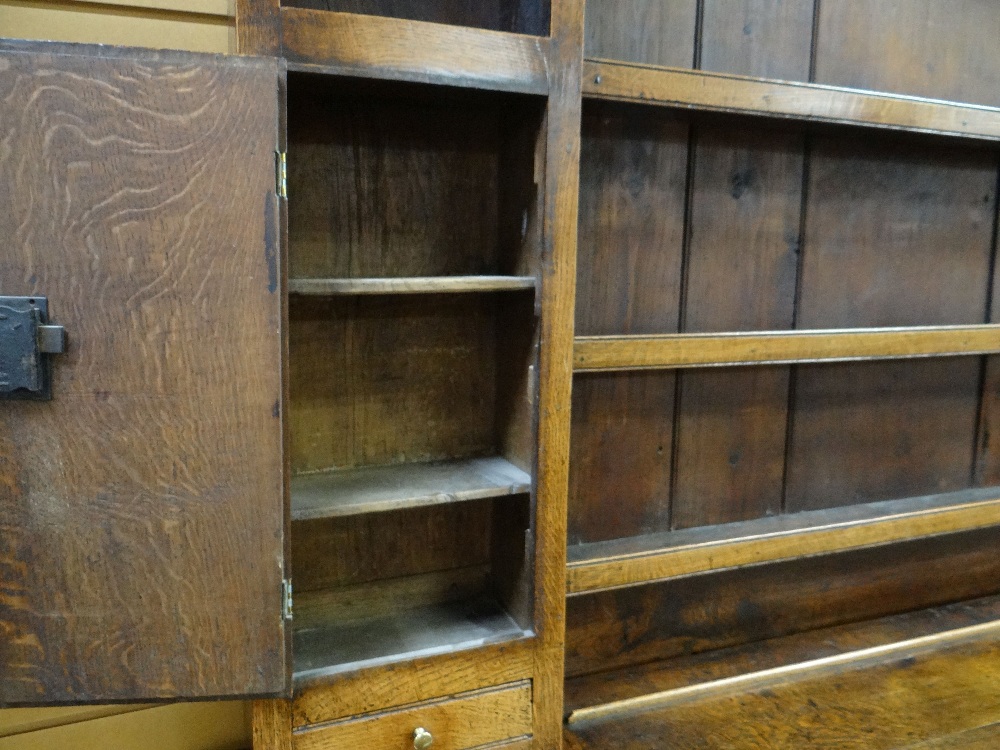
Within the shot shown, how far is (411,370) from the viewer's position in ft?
5.40

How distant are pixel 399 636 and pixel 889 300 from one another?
4.87ft

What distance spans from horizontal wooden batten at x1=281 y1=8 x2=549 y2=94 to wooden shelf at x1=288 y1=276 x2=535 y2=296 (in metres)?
0.31

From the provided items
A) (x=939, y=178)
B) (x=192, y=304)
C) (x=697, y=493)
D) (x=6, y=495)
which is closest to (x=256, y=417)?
(x=192, y=304)

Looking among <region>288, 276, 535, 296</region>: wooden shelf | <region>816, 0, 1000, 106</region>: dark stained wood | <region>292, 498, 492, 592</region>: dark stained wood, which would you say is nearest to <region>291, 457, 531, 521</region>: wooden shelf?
<region>292, 498, 492, 592</region>: dark stained wood

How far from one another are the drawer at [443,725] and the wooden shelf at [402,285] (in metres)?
0.71

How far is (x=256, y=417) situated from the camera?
3.86ft

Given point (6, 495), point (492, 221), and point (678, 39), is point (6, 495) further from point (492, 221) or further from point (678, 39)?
point (678, 39)

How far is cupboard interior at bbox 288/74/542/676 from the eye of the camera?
4.87 feet

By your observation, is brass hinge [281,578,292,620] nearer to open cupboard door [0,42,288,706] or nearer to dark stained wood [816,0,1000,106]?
open cupboard door [0,42,288,706]

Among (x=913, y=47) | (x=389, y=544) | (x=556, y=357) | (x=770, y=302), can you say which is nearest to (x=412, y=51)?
(x=556, y=357)

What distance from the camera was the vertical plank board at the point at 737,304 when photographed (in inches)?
73.2

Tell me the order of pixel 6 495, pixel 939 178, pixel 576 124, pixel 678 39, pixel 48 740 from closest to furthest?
1. pixel 6 495
2. pixel 576 124
3. pixel 48 740
4. pixel 678 39
5. pixel 939 178

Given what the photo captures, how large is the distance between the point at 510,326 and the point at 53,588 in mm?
886

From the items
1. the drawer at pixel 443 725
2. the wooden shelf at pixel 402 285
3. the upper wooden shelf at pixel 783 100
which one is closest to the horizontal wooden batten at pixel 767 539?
the drawer at pixel 443 725
